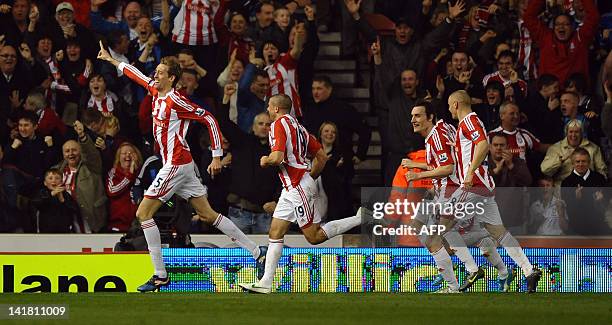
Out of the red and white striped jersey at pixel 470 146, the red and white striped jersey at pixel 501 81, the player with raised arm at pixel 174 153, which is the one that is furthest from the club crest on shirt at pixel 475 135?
the red and white striped jersey at pixel 501 81

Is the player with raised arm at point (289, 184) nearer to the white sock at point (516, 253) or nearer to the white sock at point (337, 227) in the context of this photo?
the white sock at point (337, 227)

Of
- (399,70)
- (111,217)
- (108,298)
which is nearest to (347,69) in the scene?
(399,70)

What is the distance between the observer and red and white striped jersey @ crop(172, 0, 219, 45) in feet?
63.4

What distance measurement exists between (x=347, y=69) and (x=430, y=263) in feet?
18.1

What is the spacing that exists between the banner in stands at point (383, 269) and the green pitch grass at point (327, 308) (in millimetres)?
732

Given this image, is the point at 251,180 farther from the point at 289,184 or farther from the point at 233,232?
the point at 289,184

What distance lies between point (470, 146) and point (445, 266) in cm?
125

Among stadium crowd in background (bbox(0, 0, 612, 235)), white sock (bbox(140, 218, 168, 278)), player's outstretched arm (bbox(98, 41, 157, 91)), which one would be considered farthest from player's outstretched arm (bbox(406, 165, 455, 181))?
stadium crowd in background (bbox(0, 0, 612, 235))

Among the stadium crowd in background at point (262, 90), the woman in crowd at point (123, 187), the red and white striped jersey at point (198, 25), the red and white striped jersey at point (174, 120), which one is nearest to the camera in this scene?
the red and white striped jersey at point (174, 120)

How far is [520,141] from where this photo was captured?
18.3 metres

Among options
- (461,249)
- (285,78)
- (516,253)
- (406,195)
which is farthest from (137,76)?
(285,78)

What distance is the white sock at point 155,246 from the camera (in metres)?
14.1

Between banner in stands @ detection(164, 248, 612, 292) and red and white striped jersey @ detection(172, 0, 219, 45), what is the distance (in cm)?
503

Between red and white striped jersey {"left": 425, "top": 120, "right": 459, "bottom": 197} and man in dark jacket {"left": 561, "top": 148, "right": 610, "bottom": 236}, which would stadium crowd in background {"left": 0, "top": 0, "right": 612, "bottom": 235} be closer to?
man in dark jacket {"left": 561, "top": 148, "right": 610, "bottom": 236}
